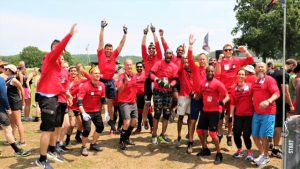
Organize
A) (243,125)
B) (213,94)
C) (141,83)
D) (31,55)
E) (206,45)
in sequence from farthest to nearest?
(31,55) < (206,45) < (141,83) < (243,125) < (213,94)

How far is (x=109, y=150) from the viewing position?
998 cm

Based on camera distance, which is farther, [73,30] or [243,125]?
[243,125]

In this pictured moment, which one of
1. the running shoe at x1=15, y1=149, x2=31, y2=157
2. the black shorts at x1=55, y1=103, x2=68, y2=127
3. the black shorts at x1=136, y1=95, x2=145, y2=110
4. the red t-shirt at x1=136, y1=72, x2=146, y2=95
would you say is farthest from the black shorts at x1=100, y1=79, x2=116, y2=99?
the running shoe at x1=15, y1=149, x2=31, y2=157

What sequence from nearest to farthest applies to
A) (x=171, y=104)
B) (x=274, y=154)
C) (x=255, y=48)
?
(x=274, y=154) < (x=171, y=104) < (x=255, y=48)

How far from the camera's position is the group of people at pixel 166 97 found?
814 centimetres

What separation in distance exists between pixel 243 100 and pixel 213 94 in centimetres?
83

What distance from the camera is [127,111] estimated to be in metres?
9.96

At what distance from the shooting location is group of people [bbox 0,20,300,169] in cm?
814

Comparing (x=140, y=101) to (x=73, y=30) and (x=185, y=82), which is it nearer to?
(x=185, y=82)

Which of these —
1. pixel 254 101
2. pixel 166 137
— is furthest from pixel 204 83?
pixel 166 137

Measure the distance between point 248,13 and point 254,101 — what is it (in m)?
43.2

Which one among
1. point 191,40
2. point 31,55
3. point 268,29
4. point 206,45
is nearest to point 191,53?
point 191,40

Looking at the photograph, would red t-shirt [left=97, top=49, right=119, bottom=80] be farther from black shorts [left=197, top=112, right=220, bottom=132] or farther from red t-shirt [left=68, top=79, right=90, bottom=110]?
black shorts [left=197, top=112, right=220, bottom=132]

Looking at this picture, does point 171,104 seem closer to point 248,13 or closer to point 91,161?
point 91,161
